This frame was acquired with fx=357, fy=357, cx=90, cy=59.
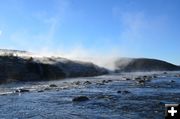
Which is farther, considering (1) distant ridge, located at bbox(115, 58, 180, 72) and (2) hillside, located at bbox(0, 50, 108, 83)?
(1) distant ridge, located at bbox(115, 58, 180, 72)

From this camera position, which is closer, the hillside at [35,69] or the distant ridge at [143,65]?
the hillside at [35,69]

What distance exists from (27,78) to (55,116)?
3575 centimetres

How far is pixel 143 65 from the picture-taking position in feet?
396

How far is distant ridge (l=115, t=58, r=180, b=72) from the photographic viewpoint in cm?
11141

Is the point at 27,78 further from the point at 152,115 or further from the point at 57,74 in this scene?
the point at 152,115

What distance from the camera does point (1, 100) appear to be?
87.3 feet

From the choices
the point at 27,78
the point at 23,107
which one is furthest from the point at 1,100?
the point at 27,78

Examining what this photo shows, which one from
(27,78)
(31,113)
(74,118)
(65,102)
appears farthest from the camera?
(27,78)

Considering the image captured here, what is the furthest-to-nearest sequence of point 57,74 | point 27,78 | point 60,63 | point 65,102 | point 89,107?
1. point 60,63
2. point 57,74
3. point 27,78
4. point 65,102
5. point 89,107

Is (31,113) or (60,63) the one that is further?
(60,63)

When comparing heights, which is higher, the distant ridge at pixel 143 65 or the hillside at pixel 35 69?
the distant ridge at pixel 143 65

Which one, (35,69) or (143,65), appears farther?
(143,65)

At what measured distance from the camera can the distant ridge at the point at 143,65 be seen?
111 meters

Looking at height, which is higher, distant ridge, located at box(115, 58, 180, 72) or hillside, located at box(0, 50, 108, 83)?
distant ridge, located at box(115, 58, 180, 72)
